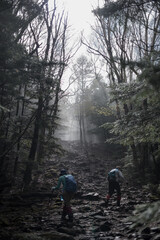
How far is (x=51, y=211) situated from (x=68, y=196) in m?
1.54

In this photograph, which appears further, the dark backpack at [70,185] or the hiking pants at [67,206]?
the dark backpack at [70,185]

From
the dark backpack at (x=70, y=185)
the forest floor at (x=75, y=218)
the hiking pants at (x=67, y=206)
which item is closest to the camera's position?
the forest floor at (x=75, y=218)

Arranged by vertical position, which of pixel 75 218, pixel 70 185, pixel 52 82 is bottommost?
pixel 75 218

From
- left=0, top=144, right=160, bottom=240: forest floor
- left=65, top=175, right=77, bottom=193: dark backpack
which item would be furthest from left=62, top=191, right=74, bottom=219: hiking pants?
left=0, top=144, right=160, bottom=240: forest floor

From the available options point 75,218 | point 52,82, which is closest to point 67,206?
point 75,218

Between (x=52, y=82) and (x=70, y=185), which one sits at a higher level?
(x=52, y=82)

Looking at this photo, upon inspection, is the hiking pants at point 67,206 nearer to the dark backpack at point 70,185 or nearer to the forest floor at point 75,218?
the dark backpack at point 70,185

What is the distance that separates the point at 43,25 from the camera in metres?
14.3

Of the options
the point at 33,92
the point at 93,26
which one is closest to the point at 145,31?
the point at 93,26

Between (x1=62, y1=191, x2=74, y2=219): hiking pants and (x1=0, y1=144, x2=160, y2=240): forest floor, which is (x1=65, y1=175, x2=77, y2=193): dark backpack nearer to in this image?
(x1=62, y1=191, x2=74, y2=219): hiking pants

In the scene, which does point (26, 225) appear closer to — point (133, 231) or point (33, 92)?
point (133, 231)

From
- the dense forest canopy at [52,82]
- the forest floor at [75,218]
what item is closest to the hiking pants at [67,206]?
the forest floor at [75,218]

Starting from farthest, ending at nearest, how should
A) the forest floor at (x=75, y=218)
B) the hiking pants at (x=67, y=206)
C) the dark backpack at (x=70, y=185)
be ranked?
the dark backpack at (x=70, y=185) → the hiking pants at (x=67, y=206) → the forest floor at (x=75, y=218)

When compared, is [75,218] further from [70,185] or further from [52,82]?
[52,82]
